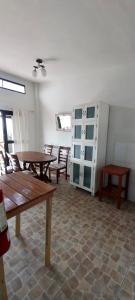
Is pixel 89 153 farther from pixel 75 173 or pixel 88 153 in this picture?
pixel 75 173

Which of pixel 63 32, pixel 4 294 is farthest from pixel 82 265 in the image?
pixel 63 32

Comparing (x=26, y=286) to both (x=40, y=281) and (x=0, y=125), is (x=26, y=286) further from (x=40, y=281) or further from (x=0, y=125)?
(x=0, y=125)

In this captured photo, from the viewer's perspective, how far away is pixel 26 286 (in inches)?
52.2

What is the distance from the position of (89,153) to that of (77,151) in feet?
1.13

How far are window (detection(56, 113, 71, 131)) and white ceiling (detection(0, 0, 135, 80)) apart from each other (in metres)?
1.27

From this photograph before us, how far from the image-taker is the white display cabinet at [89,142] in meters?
2.85

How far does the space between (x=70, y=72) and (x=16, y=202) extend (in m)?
3.32

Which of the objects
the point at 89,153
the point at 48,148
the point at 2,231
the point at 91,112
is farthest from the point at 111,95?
the point at 2,231

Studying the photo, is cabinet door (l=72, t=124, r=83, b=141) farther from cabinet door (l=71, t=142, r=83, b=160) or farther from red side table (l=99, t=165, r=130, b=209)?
red side table (l=99, t=165, r=130, b=209)

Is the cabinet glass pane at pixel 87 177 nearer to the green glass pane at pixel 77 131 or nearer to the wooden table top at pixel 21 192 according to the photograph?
the green glass pane at pixel 77 131

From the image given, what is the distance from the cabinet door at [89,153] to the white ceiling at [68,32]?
169 centimetres

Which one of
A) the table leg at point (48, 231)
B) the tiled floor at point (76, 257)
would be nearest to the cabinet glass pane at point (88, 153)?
the tiled floor at point (76, 257)

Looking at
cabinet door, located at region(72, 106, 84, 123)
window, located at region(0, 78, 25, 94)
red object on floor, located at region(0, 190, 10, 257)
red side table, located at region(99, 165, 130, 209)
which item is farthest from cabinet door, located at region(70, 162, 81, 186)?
window, located at region(0, 78, 25, 94)

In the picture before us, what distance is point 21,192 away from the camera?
1347 millimetres
